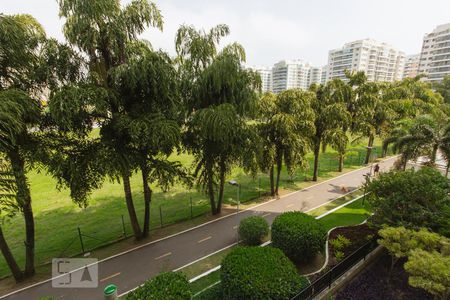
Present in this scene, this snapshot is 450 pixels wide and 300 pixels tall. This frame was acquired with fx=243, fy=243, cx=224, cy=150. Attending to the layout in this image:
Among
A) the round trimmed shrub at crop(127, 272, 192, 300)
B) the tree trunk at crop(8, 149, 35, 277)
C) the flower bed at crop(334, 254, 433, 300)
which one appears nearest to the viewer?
the round trimmed shrub at crop(127, 272, 192, 300)

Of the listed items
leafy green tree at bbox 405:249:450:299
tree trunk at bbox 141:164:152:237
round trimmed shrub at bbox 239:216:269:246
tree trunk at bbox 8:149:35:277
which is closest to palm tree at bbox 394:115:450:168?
leafy green tree at bbox 405:249:450:299

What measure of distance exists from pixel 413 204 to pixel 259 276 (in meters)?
7.35

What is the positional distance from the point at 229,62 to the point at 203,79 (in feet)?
5.58

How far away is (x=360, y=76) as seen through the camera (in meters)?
25.4

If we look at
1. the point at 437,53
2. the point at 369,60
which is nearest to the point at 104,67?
the point at 437,53

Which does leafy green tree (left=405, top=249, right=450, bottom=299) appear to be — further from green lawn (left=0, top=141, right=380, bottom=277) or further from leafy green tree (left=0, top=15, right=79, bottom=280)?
green lawn (left=0, top=141, right=380, bottom=277)

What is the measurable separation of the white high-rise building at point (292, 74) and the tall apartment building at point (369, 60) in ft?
77.5

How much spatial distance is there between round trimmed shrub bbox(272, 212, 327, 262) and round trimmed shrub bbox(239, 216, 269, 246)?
1564mm

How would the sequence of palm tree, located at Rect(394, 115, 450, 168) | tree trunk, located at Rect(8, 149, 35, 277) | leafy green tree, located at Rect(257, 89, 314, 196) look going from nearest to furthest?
tree trunk, located at Rect(8, 149, 35, 277) < palm tree, located at Rect(394, 115, 450, 168) < leafy green tree, located at Rect(257, 89, 314, 196)

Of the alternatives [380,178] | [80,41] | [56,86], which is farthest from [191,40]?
[380,178]

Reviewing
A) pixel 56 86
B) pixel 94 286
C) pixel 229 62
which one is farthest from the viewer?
pixel 229 62

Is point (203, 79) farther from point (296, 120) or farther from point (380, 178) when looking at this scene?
point (380, 178)

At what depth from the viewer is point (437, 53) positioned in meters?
73.8

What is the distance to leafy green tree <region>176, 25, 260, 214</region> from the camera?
42.7 ft
